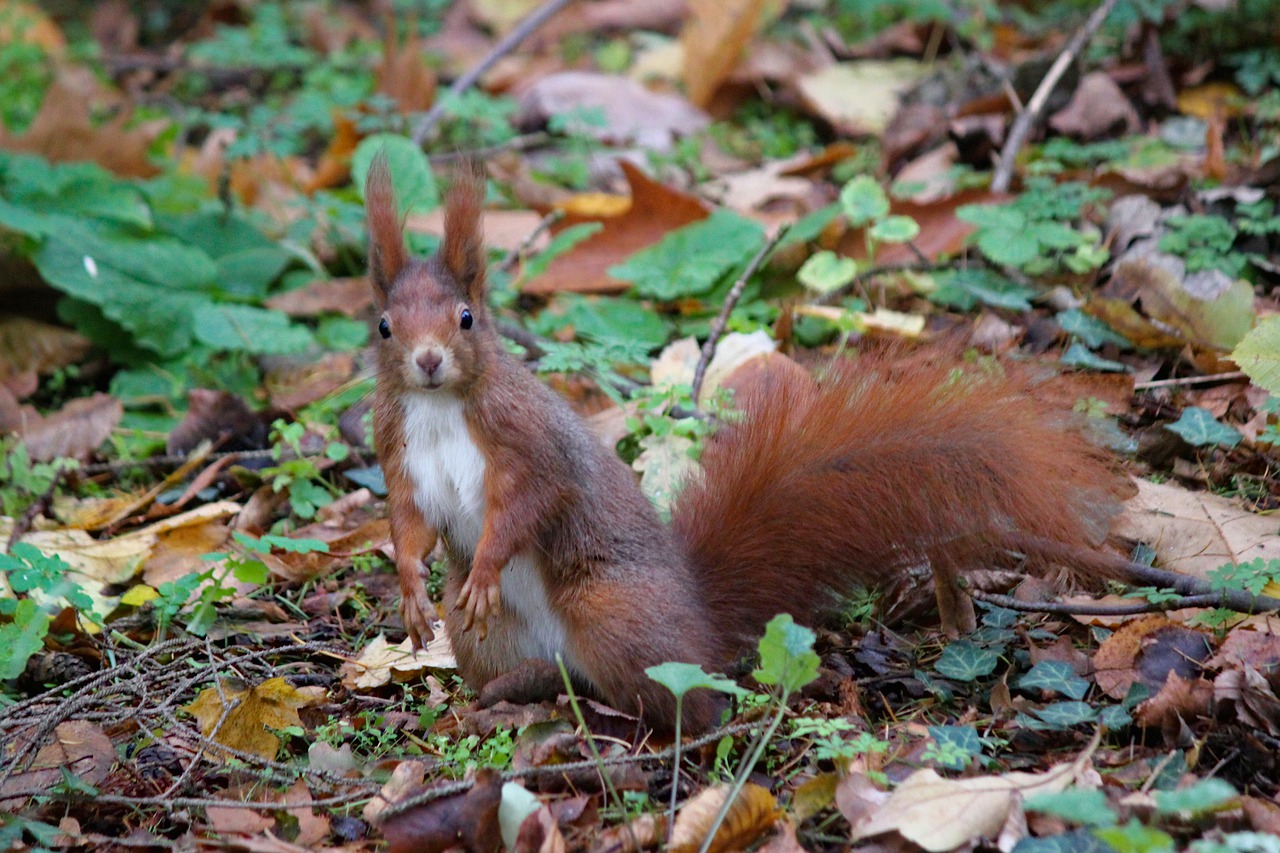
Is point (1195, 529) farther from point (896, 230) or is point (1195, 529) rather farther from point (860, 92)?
point (860, 92)

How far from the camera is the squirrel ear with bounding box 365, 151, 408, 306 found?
2432 millimetres

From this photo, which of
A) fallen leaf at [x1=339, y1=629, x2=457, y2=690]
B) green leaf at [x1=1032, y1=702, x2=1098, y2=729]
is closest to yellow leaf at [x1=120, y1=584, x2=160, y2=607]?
fallen leaf at [x1=339, y1=629, x2=457, y2=690]

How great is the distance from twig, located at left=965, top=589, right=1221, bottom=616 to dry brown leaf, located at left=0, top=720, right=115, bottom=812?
1.69m

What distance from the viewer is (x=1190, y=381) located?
10.1ft

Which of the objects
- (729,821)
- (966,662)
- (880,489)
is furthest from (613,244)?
(729,821)

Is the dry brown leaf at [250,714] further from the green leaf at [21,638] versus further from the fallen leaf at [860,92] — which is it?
the fallen leaf at [860,92]

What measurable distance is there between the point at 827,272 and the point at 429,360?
5.58ft

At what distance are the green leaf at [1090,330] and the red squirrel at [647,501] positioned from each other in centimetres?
106

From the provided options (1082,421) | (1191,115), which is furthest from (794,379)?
(1191,115)

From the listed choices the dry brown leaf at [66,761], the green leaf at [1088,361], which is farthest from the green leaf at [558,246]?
the dry brown leaf at [66,761]

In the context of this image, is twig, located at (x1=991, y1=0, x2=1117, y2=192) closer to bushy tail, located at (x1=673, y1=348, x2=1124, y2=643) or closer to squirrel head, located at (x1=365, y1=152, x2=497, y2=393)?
bushy tail, located at (x1=673, y1=348, x2=1124, y2=643)

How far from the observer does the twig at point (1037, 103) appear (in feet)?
13.5

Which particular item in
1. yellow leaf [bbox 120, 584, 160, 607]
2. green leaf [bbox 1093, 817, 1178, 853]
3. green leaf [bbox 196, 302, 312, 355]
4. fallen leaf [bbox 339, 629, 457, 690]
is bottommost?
fallen leaf [bbox 339, 629, 457, 690]

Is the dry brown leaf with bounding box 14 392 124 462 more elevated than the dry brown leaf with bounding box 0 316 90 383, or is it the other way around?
the dry brown leaf with bounding box 0 316 90 383
